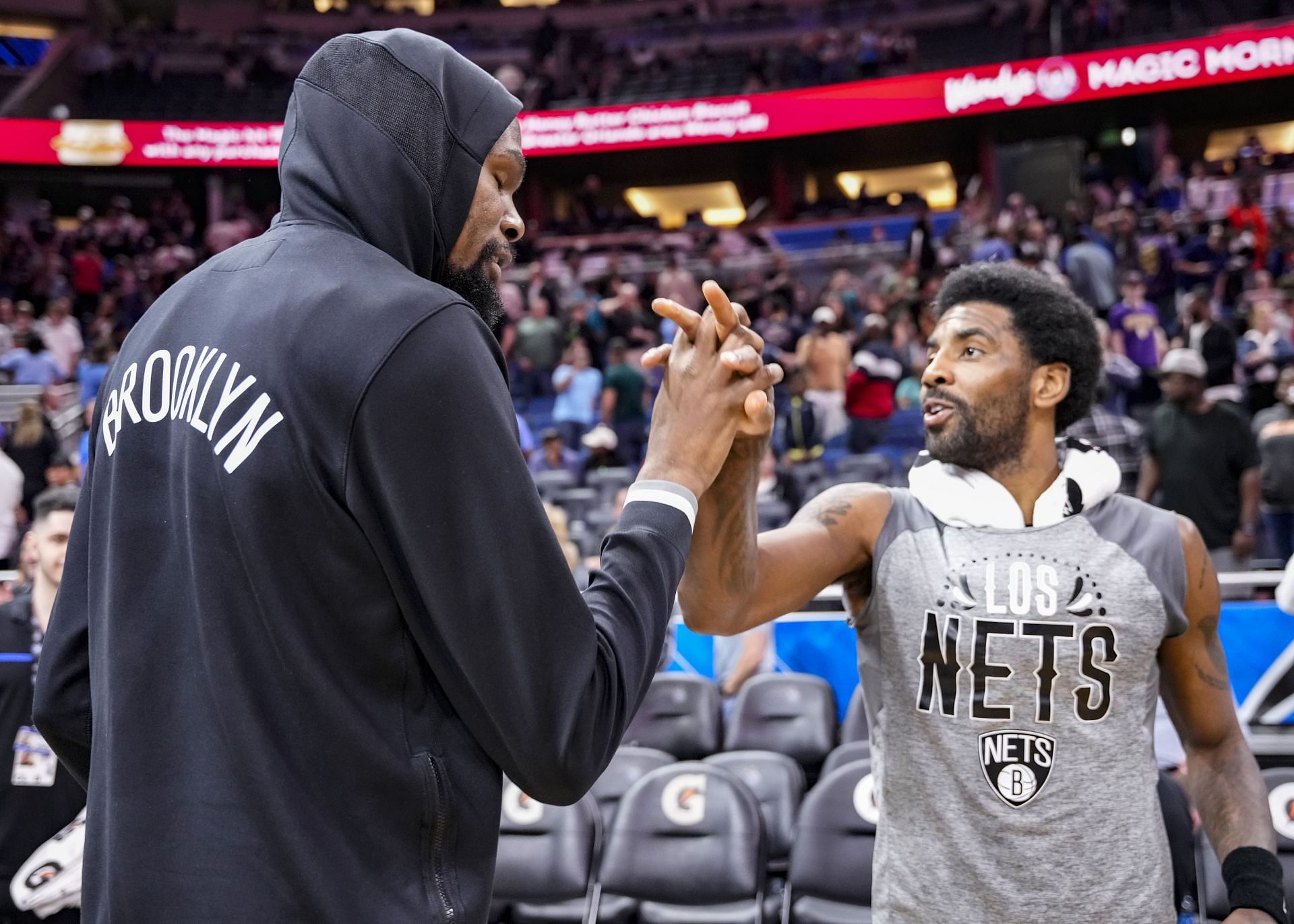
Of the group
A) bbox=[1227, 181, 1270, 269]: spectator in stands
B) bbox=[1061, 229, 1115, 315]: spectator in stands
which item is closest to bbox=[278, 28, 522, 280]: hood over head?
bbox=[1061, 229, 1115, 315]: spectator in stands

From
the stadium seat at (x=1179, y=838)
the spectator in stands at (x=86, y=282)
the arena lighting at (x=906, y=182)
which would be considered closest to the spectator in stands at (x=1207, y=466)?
the stadium seat at (x=1179, y=838)

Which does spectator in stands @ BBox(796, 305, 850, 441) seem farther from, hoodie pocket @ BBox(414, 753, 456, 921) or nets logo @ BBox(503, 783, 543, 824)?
hoodie pocket @ BBox(414, 753, 456, 921)

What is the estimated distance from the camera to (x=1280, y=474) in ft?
23.0

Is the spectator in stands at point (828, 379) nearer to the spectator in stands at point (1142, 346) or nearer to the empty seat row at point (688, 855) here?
the spectator in stands at point (1142, 346)

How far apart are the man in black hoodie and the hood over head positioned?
2.3 inches

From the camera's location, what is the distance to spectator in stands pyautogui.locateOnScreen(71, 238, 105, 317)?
1717 centimetres

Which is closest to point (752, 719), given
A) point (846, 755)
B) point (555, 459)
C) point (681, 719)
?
point (681, 719)

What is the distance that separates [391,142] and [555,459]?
8.72 m

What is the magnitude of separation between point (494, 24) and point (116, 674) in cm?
2728

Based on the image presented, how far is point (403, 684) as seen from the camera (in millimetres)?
1312

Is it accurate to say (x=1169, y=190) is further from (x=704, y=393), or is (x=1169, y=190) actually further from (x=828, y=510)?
(x=704, y=393)

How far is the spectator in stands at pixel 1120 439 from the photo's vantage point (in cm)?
743

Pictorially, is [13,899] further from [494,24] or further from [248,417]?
[494,24]

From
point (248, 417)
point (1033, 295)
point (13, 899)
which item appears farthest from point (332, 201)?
point (13, 899)
